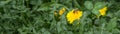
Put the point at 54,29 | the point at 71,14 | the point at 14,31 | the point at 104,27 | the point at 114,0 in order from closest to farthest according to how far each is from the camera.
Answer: the point at 71,14, the point at 104,27, the point at 54,29, the point at 14,31, the point at 114,0

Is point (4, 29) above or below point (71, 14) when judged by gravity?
below

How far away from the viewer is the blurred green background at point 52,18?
203 centimetres

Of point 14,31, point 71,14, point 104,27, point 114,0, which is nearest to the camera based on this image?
point 71,14

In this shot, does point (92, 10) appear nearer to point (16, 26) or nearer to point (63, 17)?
point (63, 17)

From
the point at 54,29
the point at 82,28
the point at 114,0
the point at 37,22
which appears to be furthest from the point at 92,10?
the point at 114,0

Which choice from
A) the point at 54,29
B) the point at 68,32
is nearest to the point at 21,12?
the point at 54,29

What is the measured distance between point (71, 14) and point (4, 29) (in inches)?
27.6

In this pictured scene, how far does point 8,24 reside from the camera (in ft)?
7.86

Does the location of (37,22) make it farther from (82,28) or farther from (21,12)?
(82,28)

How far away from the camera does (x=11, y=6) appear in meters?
2.51

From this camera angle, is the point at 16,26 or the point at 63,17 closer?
the point at 63,17

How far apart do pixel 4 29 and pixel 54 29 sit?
1.34ft

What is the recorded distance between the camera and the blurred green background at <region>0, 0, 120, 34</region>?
203cm

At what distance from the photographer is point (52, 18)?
2.25 m
